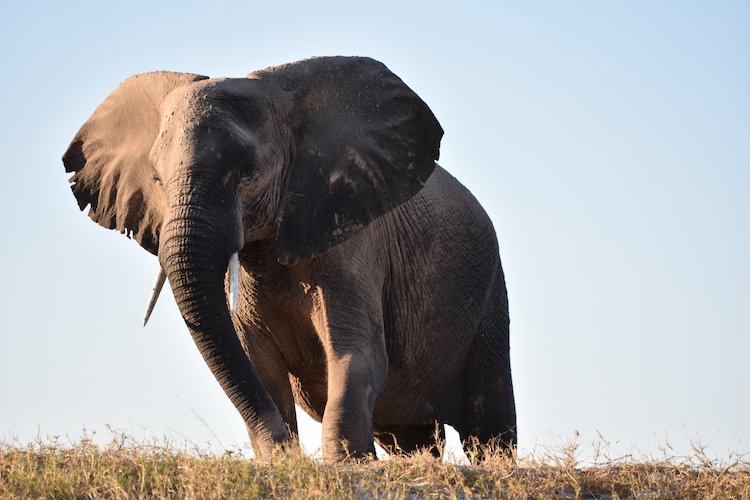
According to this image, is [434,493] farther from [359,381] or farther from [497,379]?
[497,379]

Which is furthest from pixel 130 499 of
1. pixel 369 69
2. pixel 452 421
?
pixel 452 421

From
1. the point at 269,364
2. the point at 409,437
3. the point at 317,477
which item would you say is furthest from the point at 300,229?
the point at 409,437

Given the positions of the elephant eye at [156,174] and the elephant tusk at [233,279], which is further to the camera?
the elephant eye at [156,174]

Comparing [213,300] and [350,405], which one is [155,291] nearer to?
[213,300]

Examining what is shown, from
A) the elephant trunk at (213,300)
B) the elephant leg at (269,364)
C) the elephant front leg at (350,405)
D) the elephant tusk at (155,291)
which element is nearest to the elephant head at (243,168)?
the elephant trunk at (213,300)

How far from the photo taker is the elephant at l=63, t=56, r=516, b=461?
25.6 ft

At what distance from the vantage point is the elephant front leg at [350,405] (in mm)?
8078

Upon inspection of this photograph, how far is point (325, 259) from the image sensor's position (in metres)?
8.71

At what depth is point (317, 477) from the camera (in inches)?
247

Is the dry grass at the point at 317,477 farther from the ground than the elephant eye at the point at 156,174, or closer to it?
closer to it

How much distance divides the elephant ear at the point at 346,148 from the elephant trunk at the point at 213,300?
2.77 ft

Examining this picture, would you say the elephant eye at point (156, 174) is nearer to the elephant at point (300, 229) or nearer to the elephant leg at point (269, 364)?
the elephant at point (300, 229)

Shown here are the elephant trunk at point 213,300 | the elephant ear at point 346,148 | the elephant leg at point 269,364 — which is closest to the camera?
the elephant trunk at point 213,300

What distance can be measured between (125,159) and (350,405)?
2745 millimetres
